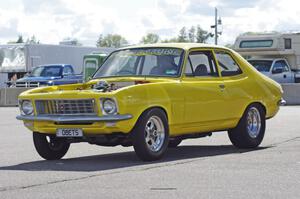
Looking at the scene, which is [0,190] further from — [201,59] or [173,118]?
[201,59]

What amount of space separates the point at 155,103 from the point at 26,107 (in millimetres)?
1902

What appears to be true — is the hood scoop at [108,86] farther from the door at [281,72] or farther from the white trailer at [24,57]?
the white trailer at [24,57]

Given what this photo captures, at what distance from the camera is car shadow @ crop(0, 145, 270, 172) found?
10.2 meters

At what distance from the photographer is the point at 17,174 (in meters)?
9.58

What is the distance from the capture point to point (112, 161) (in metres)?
10.9

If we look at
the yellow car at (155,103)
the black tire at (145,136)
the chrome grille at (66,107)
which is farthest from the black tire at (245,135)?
the chrome grille at (66,107)

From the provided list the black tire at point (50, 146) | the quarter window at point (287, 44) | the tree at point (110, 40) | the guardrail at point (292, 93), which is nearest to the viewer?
the black tire at point (50, 146)

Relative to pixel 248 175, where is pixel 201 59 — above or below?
above

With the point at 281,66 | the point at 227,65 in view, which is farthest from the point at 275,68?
the point at 227,65

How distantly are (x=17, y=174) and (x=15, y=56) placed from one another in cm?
3363

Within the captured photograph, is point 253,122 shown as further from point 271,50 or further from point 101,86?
point 271,50

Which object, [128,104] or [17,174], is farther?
[128,104]

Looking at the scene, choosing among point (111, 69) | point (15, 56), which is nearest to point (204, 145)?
point (111, 69)

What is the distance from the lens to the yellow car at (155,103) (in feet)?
33.9
